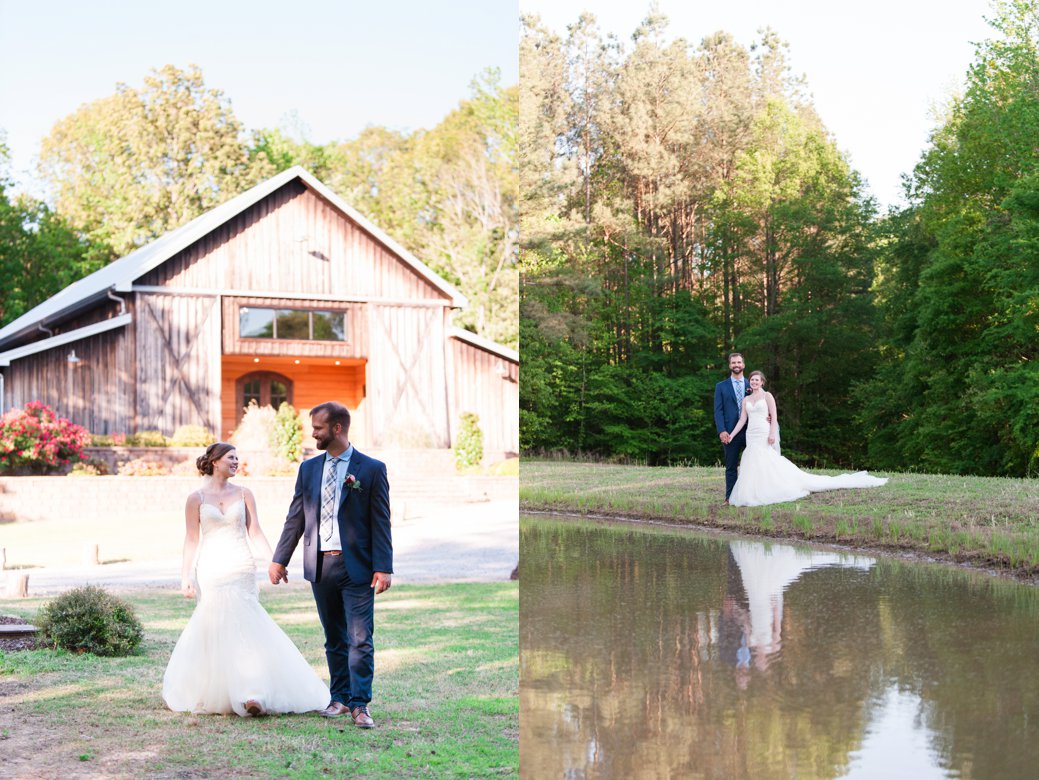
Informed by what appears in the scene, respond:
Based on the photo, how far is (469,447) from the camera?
697 inches

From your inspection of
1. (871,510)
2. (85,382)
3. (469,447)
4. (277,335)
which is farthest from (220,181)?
(871,510)

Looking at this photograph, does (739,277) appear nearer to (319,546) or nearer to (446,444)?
(446,444)

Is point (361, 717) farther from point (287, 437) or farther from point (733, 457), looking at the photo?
point (287, 437)

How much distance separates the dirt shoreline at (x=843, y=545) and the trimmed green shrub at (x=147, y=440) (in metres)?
7.15

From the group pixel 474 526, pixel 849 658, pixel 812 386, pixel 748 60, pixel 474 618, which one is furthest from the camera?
pixel 748 60

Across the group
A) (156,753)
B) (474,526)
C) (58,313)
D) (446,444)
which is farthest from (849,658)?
(58,313)

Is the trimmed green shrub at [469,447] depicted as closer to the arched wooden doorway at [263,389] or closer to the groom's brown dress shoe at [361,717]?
the arched wooden doorway at [263,389]

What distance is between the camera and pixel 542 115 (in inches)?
993

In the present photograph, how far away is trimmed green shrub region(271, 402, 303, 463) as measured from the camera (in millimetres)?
16109

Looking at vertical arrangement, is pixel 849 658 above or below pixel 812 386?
below

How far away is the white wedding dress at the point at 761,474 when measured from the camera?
1080cm

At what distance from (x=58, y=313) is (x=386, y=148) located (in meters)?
10.5

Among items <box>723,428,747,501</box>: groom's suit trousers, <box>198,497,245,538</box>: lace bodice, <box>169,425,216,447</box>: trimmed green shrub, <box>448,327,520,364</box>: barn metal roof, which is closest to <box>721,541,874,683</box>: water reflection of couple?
<box>723,428,747,501</box>: groom's suit trousers

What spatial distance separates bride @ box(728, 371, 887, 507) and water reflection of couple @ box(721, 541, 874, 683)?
166 cm
